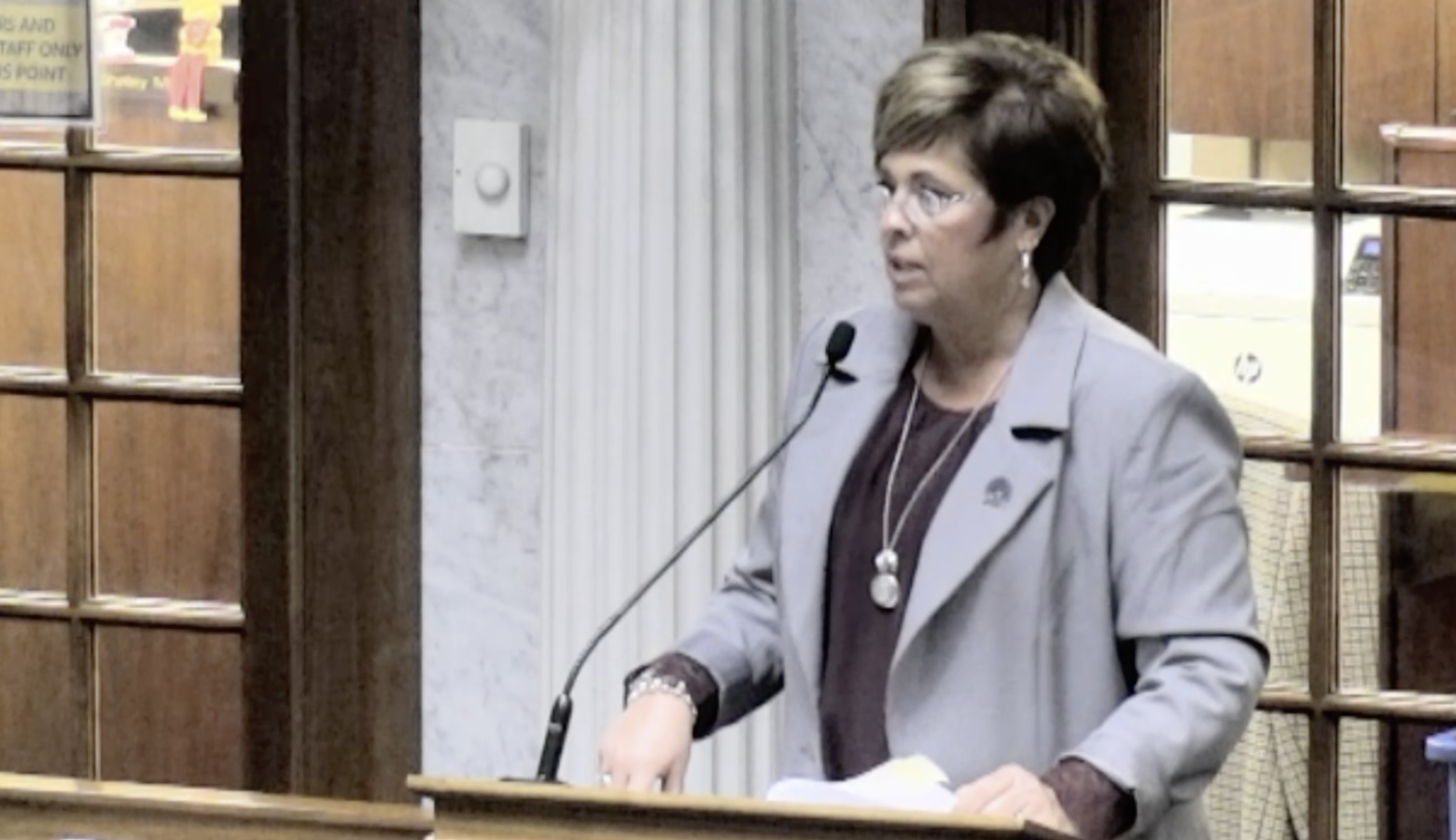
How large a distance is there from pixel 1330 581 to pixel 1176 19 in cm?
70

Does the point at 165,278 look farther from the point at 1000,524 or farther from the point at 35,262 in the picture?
the point at 1000,524

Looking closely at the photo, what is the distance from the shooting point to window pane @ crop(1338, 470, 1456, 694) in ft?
13.6

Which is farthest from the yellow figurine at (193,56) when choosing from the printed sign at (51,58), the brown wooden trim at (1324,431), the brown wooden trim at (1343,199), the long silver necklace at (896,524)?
the long silver necklace at (896,524)

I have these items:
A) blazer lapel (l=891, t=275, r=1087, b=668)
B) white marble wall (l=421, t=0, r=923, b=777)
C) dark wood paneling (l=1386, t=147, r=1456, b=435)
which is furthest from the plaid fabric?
blazer lapel (l=891, t=275, r=1087, b=668)

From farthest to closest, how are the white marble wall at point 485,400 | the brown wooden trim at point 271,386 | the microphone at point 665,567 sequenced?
1. the brown wooden trim at point 271,386
2. the white marble wall at point 485,400
3. the microphone at point 665,567

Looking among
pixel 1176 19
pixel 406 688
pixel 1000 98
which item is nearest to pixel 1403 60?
pixel 1176 19

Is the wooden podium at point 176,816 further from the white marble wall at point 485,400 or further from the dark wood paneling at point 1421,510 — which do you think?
the dark wood paneling at point 1421,510

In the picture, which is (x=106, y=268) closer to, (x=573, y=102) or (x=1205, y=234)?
(x=573, y=102)

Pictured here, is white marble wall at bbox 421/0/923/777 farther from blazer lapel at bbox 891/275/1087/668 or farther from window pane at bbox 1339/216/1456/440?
blazer lapel at bbox 891/275/1087/668

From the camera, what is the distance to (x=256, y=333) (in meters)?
4.59

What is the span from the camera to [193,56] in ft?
15.1

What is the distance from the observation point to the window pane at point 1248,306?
4145mm

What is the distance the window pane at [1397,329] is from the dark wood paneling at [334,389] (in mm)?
1195

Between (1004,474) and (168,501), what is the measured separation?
201 cm
